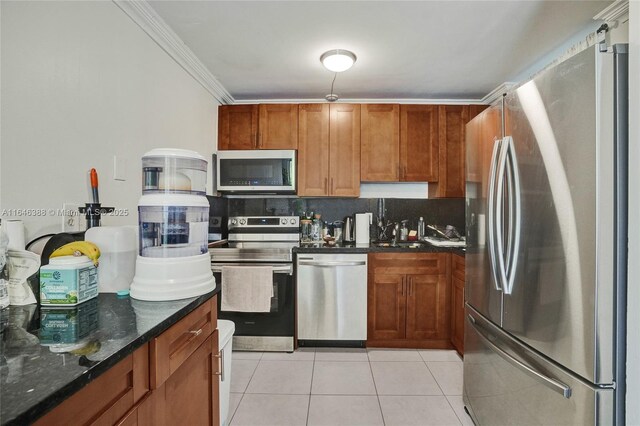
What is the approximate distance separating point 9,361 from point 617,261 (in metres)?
1.65

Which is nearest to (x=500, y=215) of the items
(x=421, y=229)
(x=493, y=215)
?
(x=493, y=215)

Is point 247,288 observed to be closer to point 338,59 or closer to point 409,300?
point 409,300

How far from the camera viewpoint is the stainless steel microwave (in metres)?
2.83

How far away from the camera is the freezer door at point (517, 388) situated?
1026mm

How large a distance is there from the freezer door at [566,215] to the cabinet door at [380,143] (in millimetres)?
1578

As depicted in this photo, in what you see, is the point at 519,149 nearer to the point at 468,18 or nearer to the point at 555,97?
the point at 555,97

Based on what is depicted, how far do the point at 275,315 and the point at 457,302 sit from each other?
1.50 meters

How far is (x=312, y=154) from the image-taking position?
2908mm

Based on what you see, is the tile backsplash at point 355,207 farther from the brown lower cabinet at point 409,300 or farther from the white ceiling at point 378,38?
the white ceiling at point 378,38

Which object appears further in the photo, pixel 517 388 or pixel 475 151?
pixel 475 151

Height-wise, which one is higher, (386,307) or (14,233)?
(14,233)

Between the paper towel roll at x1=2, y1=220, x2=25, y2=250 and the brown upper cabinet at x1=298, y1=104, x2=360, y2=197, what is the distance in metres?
2.10

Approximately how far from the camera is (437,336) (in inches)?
103

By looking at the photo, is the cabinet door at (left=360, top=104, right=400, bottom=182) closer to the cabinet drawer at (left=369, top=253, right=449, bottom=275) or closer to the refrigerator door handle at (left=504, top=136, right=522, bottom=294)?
the cabinet drawer at (left=369, top=253, right=449, bottom=275)
